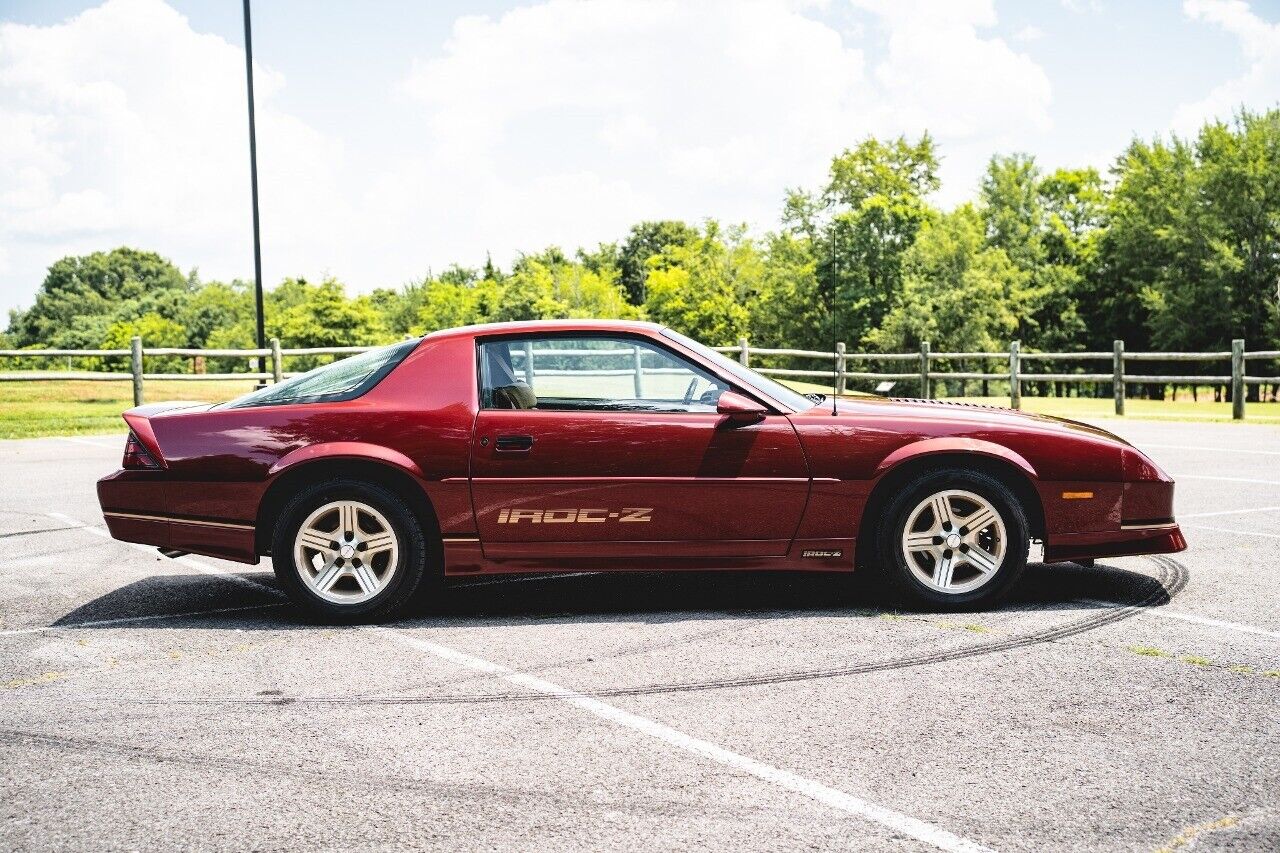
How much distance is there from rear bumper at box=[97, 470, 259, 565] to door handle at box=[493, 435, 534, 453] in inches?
48.1

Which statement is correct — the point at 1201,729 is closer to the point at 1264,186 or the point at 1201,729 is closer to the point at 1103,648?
the point at 1103,648

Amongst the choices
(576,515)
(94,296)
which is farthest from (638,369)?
(94,296)

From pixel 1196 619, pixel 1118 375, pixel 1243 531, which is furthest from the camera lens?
pixel 1118 375

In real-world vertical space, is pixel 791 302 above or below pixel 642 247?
below

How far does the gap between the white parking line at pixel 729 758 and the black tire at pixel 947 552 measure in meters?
1.84

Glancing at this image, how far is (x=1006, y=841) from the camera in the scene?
2838 mm

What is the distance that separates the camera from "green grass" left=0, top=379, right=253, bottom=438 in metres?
20.1

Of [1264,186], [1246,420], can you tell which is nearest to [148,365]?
[1264,186]

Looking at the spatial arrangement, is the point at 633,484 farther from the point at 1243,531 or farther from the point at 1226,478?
the point at 1226,478

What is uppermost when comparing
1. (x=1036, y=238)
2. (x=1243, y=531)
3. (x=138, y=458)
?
(x=1036, y=238)

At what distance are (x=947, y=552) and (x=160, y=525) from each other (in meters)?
3.70

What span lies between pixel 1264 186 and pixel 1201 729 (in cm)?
5485

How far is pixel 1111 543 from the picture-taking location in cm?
539

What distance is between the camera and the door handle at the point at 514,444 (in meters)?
5.27
